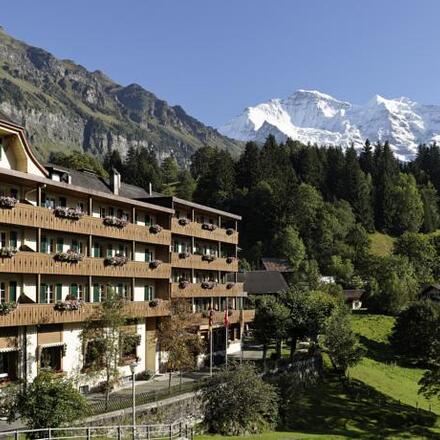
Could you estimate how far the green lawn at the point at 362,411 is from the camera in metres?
45.8

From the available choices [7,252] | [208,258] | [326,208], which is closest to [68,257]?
[7,252]

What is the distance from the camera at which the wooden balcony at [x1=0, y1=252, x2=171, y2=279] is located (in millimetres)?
37062

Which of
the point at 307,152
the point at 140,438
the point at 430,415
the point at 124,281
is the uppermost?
the point at 307,152

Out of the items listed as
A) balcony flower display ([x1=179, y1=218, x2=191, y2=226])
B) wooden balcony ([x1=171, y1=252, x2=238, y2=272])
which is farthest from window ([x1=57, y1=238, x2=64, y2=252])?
balcony flower display ([x1=179, y1=218, x2=191, y2=226])

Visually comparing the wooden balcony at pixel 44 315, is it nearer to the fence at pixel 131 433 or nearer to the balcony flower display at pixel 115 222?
the balcony flower display at pixel 115 222

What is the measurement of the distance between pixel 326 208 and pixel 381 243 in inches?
755

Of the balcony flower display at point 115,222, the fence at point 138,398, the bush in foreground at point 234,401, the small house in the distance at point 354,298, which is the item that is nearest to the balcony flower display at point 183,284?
the balcony flower display at point 115,222

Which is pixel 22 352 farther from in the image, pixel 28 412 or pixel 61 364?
pixel 28 412

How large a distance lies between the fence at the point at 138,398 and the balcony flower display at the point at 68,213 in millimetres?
11585

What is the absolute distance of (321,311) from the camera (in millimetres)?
60438

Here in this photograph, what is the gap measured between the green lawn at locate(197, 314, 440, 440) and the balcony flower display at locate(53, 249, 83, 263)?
45.1 ft

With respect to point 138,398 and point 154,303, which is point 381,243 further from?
point 138,398

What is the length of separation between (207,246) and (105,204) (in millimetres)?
19011

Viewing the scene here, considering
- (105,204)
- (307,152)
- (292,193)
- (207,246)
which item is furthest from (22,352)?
(307,152)
